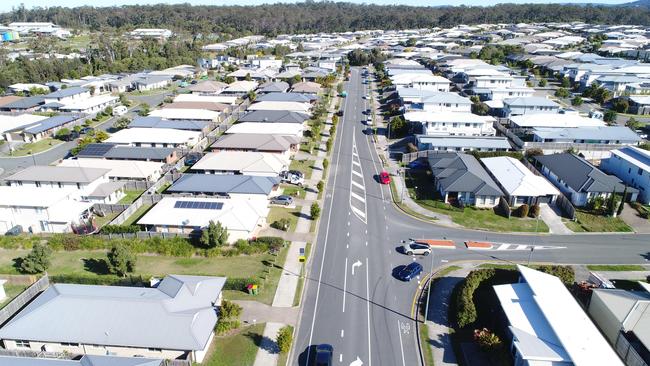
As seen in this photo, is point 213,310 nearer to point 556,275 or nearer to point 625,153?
Answer: point 556,275

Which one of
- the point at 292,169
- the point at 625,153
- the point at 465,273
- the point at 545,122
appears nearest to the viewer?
the point at 465,273

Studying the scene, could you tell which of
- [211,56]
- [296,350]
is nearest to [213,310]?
[296,350]

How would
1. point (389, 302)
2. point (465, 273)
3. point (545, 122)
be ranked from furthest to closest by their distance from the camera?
point (545, 122) → point (465, 273) → point (389, 302)

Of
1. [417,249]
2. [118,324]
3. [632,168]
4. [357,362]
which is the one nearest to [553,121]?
[632,168]

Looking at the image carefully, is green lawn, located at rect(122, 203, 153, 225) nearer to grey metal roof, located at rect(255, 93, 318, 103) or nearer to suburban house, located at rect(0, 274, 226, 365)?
suburban house, located at rect(0, 274, 226, 365)

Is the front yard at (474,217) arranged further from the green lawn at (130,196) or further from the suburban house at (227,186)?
the green lawn at (130,196)

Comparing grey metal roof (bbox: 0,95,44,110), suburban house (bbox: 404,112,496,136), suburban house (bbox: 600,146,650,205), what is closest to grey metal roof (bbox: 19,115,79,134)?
grey metal roof (bbox: 0,95,44,110)
